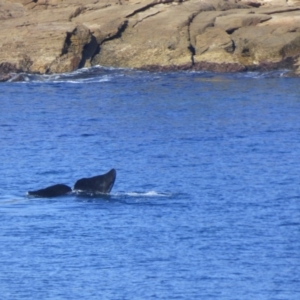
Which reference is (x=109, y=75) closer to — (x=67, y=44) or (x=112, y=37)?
(x=67, y=44)

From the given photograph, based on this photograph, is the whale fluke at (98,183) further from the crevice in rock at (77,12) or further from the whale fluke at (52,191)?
the crevice in rock at (77,12)

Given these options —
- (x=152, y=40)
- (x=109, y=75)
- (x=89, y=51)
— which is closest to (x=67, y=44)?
(x=89, y=51)

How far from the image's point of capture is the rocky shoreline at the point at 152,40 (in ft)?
142

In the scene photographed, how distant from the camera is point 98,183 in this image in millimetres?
20516

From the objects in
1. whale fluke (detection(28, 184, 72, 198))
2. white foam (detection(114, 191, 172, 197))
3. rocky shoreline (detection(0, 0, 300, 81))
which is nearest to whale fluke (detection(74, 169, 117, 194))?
whale fluke (detection(28, 184, 72, 198))

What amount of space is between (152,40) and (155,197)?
2356 centimetres

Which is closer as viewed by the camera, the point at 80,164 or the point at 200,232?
the point at 200,232

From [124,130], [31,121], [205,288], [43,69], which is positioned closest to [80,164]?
[124,130]

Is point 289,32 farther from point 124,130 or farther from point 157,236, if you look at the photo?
point 157,236

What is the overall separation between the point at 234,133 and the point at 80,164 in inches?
236

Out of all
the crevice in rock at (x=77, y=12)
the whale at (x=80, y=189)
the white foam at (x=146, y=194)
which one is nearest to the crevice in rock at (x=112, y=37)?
the crevice in rock at (x=77, y=12)

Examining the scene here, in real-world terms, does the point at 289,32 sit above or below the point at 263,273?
below

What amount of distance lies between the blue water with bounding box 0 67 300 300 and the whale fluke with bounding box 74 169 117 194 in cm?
33

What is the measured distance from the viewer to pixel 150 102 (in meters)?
37.1
